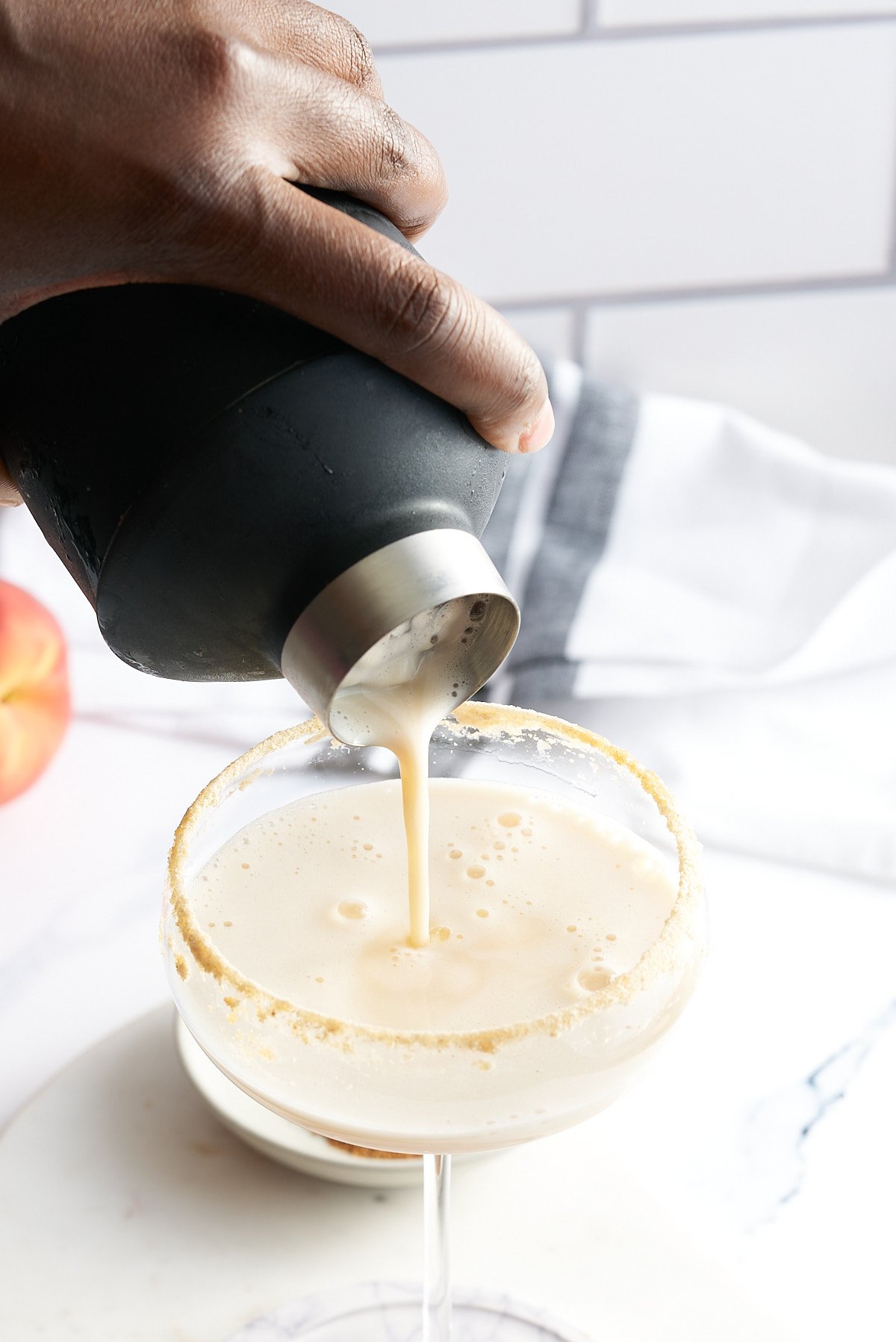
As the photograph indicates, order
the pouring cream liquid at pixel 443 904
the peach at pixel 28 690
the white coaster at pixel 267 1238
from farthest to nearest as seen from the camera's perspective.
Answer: the peach at pixel 28 690
the white coaster at pixel 267 1238
the pouring cream liquid at pixel 443 904

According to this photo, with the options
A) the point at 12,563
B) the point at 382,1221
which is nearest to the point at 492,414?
the point at 382,1221

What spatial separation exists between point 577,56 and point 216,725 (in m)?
0.69

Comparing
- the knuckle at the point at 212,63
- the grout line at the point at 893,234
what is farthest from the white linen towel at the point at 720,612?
the knuckle at the point at 212,63

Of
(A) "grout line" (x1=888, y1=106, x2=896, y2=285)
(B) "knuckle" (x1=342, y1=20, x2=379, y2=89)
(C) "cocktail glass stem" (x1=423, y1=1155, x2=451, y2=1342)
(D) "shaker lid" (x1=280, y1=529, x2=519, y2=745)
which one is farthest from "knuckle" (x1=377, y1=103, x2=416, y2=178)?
(A) "grout line" (x1=888, y1=106, x2=896, y2=285)

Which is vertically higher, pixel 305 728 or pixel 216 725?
pixel 305 728

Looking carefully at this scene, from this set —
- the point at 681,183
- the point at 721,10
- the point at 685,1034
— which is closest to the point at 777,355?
the point at 681,183

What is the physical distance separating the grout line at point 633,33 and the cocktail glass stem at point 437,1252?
3.14ft

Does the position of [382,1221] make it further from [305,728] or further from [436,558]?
[436,558]

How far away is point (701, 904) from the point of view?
0.58 m

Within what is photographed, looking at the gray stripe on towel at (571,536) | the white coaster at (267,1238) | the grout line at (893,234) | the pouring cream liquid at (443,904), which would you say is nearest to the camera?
the pouring cream liquid at (443,904)

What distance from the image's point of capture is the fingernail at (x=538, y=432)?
0.52 meters

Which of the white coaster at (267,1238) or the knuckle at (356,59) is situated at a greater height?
the knuckle at (356,59)

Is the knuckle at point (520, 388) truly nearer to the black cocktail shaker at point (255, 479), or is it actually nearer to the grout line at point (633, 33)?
the black cocktail shaker at point (255, 479)

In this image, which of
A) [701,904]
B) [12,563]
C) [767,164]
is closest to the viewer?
[701,904]
